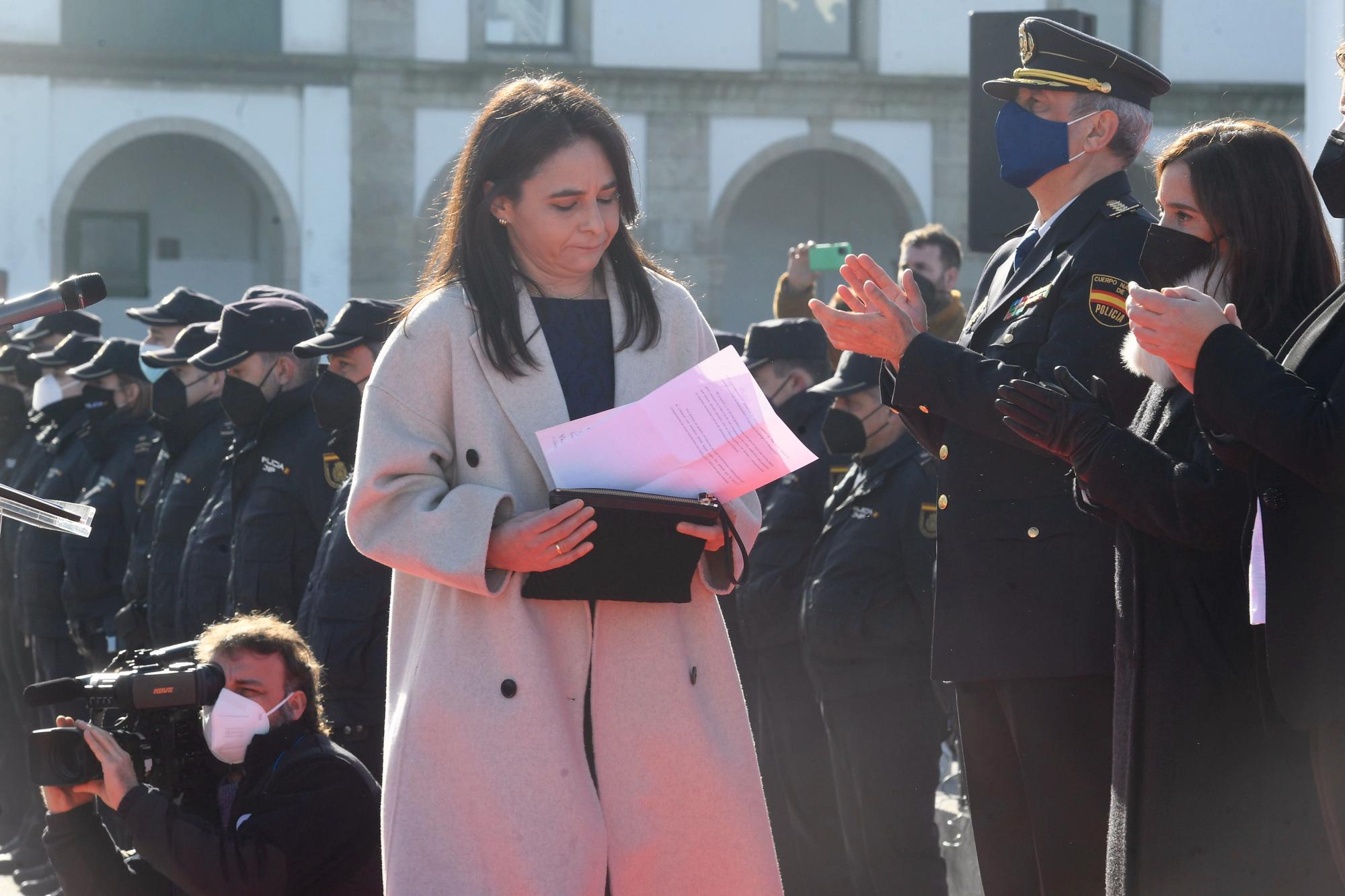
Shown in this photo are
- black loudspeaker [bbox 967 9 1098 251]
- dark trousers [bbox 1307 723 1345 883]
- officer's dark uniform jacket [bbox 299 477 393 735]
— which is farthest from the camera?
black loudspeaker [bbox 967 9 1098 251]

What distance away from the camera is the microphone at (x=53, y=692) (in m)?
3.95

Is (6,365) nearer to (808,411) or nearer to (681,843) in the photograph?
(808,411)

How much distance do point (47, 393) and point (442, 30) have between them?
48.1 feet

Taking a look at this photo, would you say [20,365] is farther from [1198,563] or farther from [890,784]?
[1198,563]

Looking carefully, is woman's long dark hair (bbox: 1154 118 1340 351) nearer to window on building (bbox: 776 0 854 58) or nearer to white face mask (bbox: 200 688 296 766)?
white face mask (bbox: 200 688 296 766)

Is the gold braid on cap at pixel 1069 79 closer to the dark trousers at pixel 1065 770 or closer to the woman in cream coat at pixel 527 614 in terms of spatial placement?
the woman in cream coat at pixel 527 614

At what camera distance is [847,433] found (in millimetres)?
5781

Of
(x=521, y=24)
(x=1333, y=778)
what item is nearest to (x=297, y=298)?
(x=1333, y=778)

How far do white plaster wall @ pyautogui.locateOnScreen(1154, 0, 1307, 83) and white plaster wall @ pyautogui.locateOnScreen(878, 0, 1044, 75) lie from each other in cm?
261

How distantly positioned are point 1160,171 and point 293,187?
67.0 feet

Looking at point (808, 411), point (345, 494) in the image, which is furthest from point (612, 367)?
point (808, 411)

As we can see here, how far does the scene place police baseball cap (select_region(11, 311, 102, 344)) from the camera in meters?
10.4

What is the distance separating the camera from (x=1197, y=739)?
2.95 m

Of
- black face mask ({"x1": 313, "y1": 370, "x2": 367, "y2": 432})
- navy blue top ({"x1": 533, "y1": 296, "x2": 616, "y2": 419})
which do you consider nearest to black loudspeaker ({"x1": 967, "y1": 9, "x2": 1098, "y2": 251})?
black face mask ({"x1": 313, "y1": 370, "x2": 367, "y2": 432})
